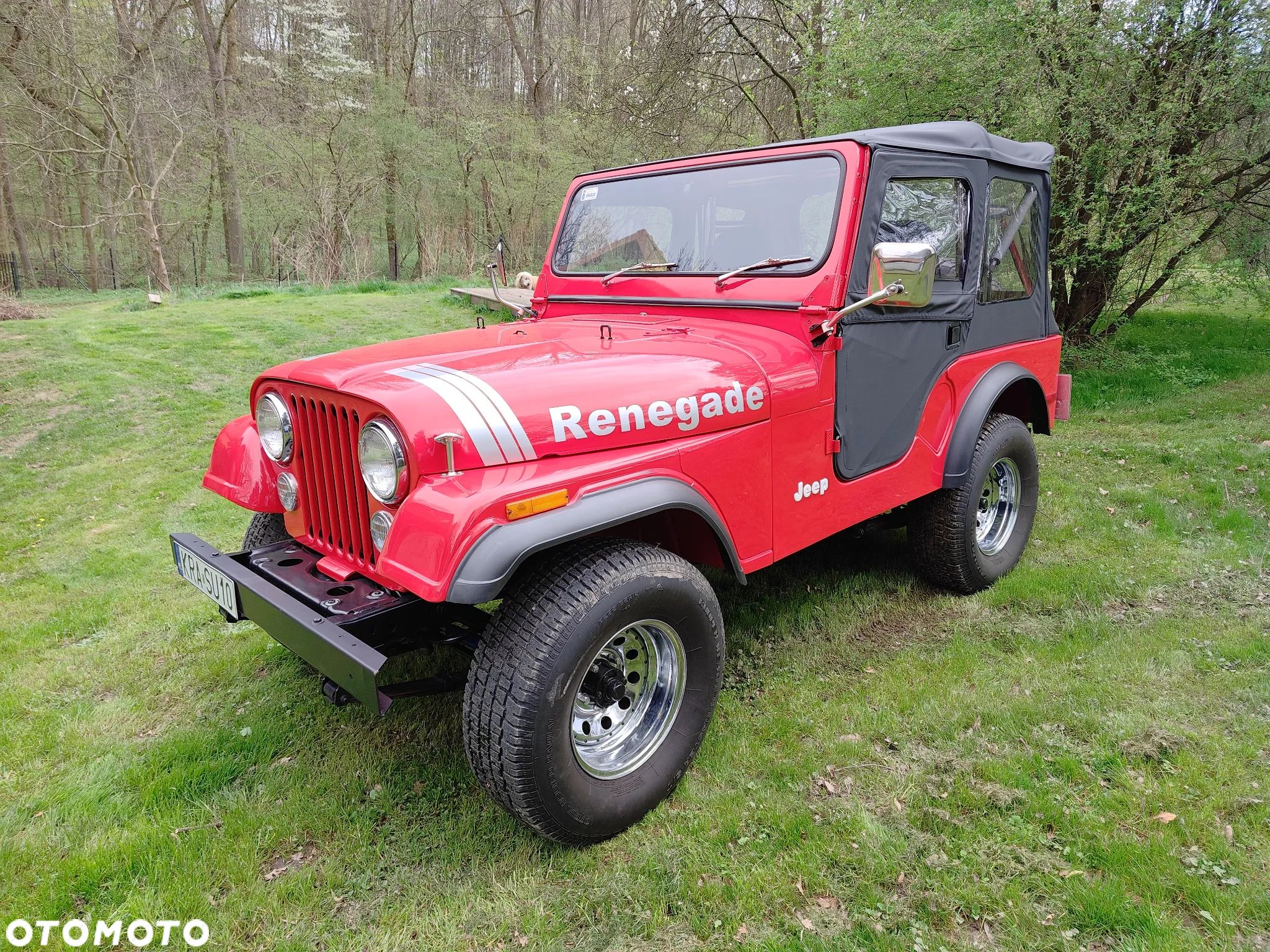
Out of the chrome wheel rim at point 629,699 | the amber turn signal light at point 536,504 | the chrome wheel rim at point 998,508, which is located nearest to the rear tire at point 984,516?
the chrome wheel rim at point 998,508

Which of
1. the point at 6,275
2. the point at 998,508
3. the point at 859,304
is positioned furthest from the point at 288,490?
the point at 6,275

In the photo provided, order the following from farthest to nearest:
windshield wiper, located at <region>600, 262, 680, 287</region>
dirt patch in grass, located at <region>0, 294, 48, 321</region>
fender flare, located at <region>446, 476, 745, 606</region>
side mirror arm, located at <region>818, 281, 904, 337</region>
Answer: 1. dirt patch in grass, located at <region>0, 294, 48, 321</region>
2. windshield wiper, located at <region>600, 262, 680, 287</region>
3. side mirror arm, located at <region>818, 281, 904, 337</region>
4. fender flare, located at <region>446, 476, 745, 606</region>

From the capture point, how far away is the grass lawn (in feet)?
7.32

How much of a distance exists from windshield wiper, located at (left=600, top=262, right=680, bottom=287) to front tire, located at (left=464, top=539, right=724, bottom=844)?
149cm

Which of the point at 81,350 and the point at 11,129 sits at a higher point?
the point at 11,129

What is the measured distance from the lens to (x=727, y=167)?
3.45m

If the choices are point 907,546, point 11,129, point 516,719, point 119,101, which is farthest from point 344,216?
point 516,719

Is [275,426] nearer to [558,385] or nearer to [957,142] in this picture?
[558,385]

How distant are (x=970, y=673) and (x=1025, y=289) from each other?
2.10m

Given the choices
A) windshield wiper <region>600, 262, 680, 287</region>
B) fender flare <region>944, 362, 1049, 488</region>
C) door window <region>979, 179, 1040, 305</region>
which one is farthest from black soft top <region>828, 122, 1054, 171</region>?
fender flare <region>944, 362, 1049, 488</region>

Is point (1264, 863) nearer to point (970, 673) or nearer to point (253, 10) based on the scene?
point (970, 673)

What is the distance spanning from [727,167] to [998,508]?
7.62 feet

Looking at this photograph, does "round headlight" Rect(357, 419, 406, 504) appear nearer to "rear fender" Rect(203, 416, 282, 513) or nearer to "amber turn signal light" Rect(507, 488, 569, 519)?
"amber turn signal light" Rect(507, 488, 569, 519)

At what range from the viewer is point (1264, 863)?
229cm
